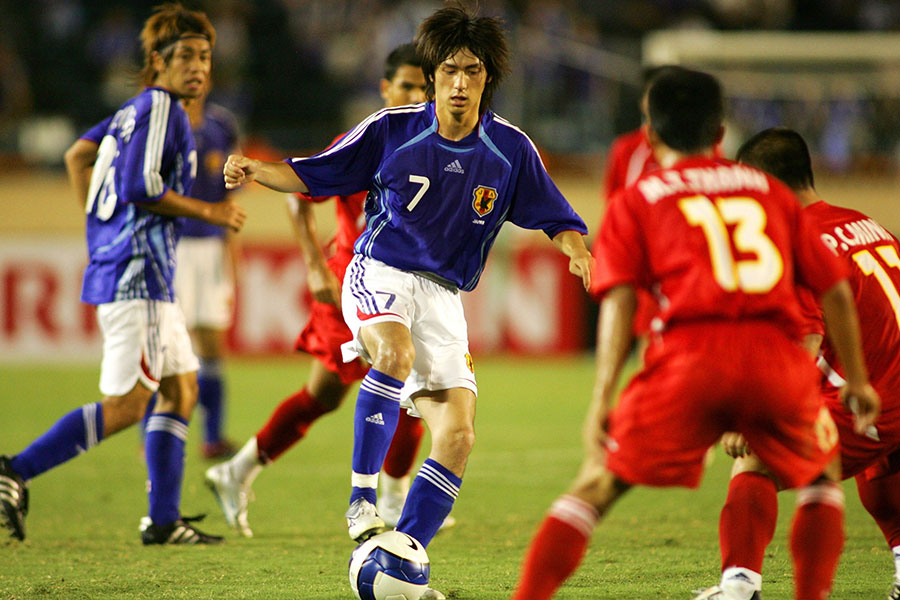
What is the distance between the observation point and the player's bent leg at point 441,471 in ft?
12.2

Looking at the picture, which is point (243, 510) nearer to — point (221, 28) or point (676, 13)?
point (221, 28)

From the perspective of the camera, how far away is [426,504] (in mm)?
3707

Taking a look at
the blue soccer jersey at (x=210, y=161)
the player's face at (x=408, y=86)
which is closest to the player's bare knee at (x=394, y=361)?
the player's face at (x=408, y=86)

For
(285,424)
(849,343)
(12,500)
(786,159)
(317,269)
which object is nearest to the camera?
(849,343)

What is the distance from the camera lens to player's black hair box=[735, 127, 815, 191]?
3652 mm

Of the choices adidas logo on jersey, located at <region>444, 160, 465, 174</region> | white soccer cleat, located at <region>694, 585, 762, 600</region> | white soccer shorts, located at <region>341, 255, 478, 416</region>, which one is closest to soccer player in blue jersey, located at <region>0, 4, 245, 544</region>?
white soccer shorts, located at <region>341, 255, 478, 416</region>

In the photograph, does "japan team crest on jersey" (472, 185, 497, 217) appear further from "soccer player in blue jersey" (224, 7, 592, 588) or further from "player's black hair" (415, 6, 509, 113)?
"player's black hair" (415, 6, 509, 113)

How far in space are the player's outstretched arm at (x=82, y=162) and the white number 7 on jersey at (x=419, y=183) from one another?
1.76 m

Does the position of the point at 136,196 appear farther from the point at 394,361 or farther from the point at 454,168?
the point at 394,361

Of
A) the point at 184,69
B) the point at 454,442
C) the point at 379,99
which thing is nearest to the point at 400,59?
the point at 184,69

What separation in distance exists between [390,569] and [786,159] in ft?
6.18

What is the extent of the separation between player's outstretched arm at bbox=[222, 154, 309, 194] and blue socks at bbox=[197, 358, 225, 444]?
11.8ft

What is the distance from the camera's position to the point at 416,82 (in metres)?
5.25

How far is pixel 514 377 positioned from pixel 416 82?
23.9 feet
